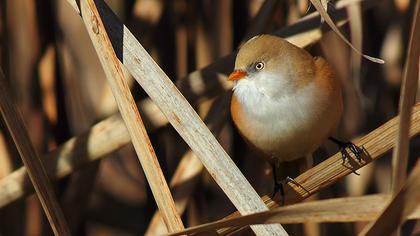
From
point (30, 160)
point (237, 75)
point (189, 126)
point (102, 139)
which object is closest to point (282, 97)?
point (237, 75)

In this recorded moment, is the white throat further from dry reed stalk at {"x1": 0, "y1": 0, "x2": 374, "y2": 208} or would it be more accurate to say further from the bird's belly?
dry reed stalk at {"x1": 0, "y1": 0, "x2": 374, "y2": 208}

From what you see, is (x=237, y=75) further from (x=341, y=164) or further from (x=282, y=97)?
(x=341, y=164)

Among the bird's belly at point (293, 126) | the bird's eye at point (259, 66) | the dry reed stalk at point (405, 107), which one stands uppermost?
the dry reed stalk at point (405, 107)

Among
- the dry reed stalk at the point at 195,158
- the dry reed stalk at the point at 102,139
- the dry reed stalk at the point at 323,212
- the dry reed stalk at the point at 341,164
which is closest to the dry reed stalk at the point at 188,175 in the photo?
the dry reed stalk at the point at 195,158

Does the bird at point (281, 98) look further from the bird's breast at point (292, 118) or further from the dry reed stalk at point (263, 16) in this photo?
the dry reed stalk at point (263, 16)

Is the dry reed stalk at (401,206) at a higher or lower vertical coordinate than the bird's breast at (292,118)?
higher

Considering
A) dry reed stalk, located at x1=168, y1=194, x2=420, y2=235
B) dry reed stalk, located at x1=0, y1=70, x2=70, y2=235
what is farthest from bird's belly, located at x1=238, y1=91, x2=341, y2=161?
dry reed stalk, located at x1=168, y1=194, x2=420, y2=235

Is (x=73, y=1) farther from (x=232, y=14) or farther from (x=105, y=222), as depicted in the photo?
(x=105, y=222)

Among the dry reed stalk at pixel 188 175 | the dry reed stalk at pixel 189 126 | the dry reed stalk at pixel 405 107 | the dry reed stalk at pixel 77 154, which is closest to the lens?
the dry reed stalk at pixel 405 107

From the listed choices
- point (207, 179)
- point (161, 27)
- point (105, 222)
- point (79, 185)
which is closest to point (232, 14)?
point (161, 27)
